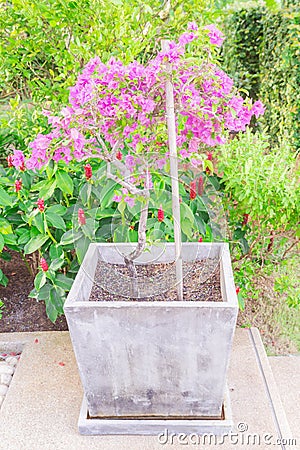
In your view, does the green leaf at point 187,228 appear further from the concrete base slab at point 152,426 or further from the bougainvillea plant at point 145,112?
the concrete base slab at point 152,426

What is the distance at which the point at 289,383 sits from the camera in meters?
1.93

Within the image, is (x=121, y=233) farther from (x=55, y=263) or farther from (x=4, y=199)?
(x=4, y=199)

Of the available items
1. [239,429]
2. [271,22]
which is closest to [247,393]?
[239,429]

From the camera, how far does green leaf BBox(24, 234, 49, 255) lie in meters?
1.95

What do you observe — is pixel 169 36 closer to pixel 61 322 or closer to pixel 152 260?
pixel 152 260

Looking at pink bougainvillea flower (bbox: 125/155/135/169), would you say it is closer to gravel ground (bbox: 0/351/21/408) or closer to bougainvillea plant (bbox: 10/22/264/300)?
bougainvillea plant (bbox: 10/22/264/300)

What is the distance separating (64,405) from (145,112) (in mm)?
1112

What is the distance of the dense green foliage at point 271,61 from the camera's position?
3.97m

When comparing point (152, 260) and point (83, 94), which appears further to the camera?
point (152, 260)

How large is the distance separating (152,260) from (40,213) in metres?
0.58

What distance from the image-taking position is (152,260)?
65.8 inches

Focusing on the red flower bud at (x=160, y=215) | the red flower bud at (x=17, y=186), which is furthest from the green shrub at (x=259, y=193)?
the red flower bud at (x=17, y=186)

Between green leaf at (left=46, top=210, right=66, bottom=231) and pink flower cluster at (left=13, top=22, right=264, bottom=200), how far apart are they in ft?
1.74

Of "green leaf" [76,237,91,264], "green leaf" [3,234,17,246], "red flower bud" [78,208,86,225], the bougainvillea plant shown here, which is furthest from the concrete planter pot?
"green leaf" [3,234,17,246]
